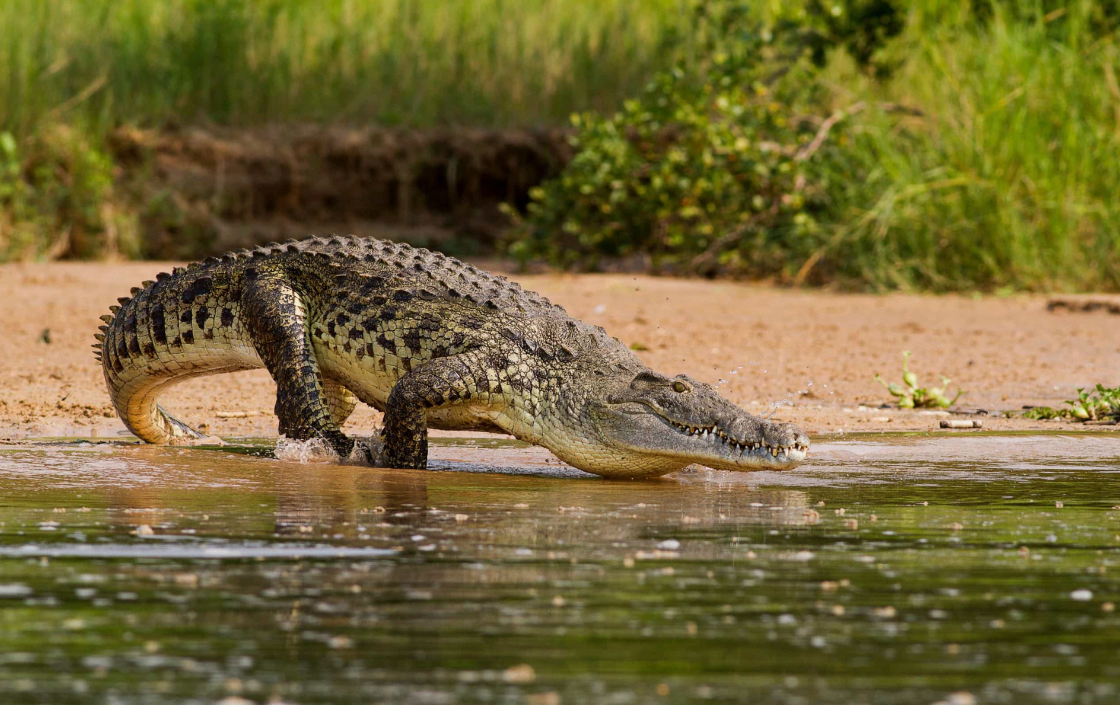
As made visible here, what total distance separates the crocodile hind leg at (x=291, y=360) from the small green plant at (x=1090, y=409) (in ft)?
11.1

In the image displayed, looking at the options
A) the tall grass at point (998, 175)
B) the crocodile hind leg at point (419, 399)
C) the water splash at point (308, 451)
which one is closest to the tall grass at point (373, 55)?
the tall grass at point (998, 175)

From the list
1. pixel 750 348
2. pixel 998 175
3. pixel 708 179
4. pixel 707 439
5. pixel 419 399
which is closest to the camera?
pixel 707 439

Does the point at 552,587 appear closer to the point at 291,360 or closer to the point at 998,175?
the point at 291,360

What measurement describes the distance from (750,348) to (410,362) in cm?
389

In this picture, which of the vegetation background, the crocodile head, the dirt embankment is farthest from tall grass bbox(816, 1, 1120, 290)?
the crocodile head

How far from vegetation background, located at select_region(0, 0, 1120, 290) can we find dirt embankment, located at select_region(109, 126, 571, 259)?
257mm

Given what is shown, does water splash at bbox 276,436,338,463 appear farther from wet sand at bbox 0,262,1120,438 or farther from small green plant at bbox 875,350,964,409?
small green plant at bbox 875,350,964,409

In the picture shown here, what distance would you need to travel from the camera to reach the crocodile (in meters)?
5.38

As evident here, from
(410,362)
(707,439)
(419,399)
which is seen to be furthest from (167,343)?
(707,439)

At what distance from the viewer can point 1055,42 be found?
1159cm

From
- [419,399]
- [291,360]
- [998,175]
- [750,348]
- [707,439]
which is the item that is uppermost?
[998,175]

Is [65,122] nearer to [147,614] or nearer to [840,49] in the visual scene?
[840,49]

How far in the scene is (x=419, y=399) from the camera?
5.50 metres

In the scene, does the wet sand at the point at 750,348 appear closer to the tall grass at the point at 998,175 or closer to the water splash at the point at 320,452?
the tall grass at the point at 998,175
